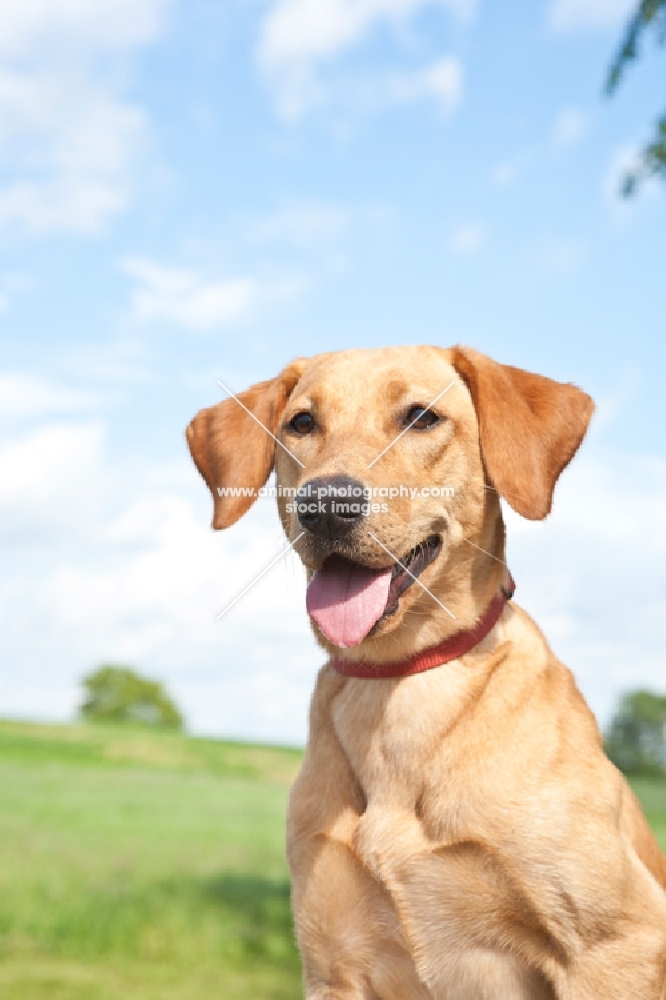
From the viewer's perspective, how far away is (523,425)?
14.6 ft

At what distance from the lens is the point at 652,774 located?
34469 millimetres

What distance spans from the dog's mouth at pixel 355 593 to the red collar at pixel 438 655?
349 millimetres

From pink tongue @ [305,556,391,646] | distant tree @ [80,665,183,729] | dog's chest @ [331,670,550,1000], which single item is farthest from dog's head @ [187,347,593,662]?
distant tree @ [80,665,183,729]

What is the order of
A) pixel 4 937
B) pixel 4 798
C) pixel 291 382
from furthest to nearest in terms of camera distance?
pixel 4 798 → pixel 4 937 → pixel 291 382

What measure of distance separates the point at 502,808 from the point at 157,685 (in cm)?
4131

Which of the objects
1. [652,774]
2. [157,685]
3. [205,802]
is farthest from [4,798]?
[157,685]

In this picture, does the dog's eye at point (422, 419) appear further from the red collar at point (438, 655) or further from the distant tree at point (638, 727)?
the distant tree at point (638, 727)

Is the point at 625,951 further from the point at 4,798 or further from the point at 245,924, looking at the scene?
the point at 4,798

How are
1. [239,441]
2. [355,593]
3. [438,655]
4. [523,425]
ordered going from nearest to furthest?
[355,593]
[438,655]
[523,425]
[239,441]

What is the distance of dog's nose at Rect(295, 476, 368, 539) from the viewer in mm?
3881

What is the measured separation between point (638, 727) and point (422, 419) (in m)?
35.1

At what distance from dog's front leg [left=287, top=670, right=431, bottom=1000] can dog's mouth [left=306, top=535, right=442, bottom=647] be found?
2.26 feet

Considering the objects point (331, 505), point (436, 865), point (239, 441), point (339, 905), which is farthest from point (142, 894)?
point (331, 505)

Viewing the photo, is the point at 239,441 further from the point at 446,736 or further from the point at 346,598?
the point at 446,736
